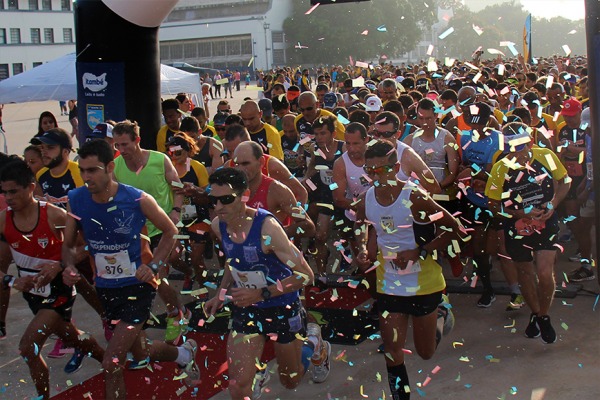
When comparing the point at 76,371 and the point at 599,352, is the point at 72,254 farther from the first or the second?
the point at 599,352

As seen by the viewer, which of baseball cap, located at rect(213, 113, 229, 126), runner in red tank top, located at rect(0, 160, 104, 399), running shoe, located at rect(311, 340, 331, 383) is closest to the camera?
runner in red tank top, located at rect(0, 160, 104, 399)

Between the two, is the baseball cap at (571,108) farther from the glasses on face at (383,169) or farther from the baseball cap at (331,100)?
the baseball cap at (331,100)

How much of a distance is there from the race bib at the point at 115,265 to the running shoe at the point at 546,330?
345 cm

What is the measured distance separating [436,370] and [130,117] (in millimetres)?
5427

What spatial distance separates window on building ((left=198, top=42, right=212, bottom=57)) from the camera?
8744 cm

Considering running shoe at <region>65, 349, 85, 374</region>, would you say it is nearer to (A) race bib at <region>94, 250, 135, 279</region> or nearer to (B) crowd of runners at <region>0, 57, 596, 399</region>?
(B) crowd of runners at <region>0, 57, 596, 399</region>

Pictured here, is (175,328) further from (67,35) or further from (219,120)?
(67,35)

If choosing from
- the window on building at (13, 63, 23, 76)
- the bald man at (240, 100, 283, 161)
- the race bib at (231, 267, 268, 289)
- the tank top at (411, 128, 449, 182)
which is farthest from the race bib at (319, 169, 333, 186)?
the window on building at (13, 63, 23, 76)

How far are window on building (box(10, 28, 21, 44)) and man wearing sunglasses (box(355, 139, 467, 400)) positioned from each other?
7585cm

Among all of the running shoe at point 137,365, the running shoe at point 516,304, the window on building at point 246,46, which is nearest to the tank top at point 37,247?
the running shoe at point 137,365

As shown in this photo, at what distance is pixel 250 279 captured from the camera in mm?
5102

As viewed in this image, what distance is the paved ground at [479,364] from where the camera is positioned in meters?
5.72

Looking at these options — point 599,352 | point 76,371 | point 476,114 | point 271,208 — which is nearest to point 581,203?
point 476,114

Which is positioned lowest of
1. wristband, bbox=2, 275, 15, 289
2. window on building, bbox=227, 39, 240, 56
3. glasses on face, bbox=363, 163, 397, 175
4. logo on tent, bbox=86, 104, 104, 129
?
wristband, bbox=2, 275, 15, 289
